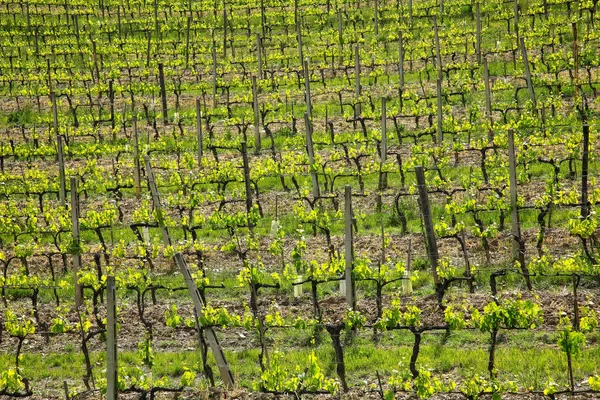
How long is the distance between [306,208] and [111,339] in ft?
30.4

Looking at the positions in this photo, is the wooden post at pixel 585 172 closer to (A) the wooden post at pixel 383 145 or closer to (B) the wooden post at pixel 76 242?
(A) the wooden post at pixel 383 145

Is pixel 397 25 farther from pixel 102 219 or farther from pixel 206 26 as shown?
pixel 102 219

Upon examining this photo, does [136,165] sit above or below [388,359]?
above

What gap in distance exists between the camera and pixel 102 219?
18.3 metres

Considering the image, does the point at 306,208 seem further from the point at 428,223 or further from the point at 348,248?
the point at 348,248

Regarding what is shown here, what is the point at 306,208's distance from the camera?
63.6 ft

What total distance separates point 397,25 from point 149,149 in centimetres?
1273

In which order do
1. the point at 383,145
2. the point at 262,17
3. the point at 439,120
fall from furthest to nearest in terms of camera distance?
the point at 262,17 < the point at 439,120 < the point at 383,145

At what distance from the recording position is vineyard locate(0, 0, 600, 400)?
1232 centimetres

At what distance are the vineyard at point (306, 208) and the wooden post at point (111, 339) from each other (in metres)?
0.04

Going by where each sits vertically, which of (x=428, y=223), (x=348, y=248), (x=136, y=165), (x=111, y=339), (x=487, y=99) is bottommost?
(x=111, y=339)

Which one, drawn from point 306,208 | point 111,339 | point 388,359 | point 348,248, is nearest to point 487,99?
point 306,208

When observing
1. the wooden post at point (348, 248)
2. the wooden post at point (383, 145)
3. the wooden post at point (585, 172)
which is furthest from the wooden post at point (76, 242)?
the wooden post at point (585, 172)

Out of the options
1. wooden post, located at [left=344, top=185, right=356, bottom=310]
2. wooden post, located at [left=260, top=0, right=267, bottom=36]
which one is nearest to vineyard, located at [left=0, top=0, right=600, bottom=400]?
wooden post, located at [left=344, top=185, right=356, bottom=310]
